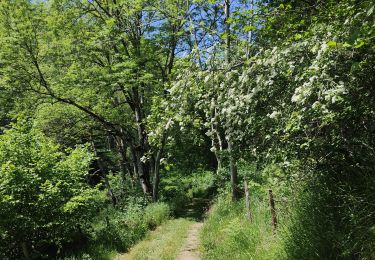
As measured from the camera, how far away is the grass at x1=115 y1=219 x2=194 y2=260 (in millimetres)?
9872

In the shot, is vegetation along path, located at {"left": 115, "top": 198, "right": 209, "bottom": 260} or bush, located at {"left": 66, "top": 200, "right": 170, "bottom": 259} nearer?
vegetation along path, located at {"left": 115, "top": 198, "right": 209, "bottom": 260}

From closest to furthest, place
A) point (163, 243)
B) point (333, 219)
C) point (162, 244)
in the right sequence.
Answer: point (333, 219), point (162, 244), point (163, 243)

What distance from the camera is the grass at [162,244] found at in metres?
9.87

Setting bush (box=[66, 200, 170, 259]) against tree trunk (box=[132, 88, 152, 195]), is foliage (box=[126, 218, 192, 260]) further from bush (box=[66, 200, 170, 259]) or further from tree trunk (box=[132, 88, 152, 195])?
tree trunk (box=[132, 88, 152, 195])

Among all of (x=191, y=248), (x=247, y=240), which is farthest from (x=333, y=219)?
(x=191, y=248)

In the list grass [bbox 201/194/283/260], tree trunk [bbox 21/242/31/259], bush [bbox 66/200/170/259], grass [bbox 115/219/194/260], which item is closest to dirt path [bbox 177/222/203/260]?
grass [bbox 115/219/194/260]

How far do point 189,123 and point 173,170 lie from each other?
25.6 metres

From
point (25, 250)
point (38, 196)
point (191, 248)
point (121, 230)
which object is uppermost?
point (38, 196)

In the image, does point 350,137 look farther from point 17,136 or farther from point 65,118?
point 65,118

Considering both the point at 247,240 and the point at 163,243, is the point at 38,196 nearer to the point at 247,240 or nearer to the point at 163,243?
the point at 163,243

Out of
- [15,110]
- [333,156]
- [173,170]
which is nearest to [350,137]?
[333,156]

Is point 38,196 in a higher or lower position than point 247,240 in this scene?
higher

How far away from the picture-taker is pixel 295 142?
5.14 metres

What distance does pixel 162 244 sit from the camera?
36.0 ft
